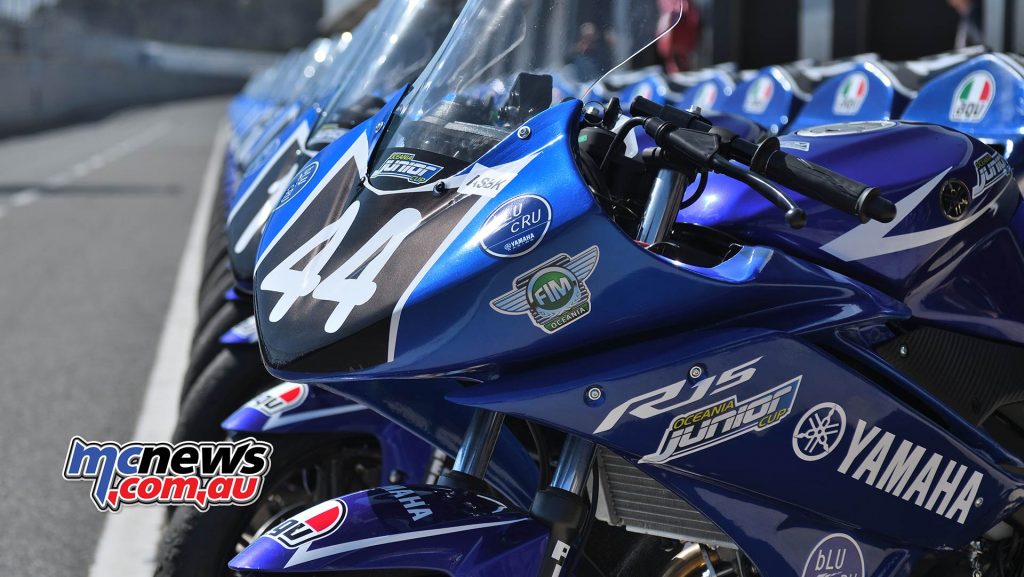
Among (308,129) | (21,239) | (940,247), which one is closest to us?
(940,247)

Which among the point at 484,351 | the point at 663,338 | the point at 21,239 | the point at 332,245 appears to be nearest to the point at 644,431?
the point at 663,338

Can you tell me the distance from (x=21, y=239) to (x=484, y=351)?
9.09 m

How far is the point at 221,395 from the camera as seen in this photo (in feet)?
9.66

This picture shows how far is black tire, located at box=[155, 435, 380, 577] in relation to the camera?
2451mm

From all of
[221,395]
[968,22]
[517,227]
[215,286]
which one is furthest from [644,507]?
[968,22]

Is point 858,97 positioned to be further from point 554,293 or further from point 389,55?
point 554,293

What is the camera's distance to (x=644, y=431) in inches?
69.0

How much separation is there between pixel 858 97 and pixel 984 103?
130 centimetres

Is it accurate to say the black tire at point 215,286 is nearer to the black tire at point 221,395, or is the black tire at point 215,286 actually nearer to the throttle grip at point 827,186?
the black tire at point 221,395

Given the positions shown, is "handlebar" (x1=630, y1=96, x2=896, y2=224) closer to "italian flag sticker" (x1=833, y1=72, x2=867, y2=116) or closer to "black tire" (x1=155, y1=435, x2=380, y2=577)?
"black tire" (x1=155, y1=435, x2=380, y2=577)

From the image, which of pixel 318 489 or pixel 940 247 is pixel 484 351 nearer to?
pixel 940 247

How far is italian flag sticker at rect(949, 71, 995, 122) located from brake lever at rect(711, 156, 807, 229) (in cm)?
212

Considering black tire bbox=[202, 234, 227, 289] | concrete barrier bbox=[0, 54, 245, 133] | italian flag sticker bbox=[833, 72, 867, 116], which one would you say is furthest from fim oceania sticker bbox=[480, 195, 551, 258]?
concrete barrier bbox=[0, 54, 245, 133]

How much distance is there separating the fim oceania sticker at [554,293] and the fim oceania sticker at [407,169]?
0.29 meters
